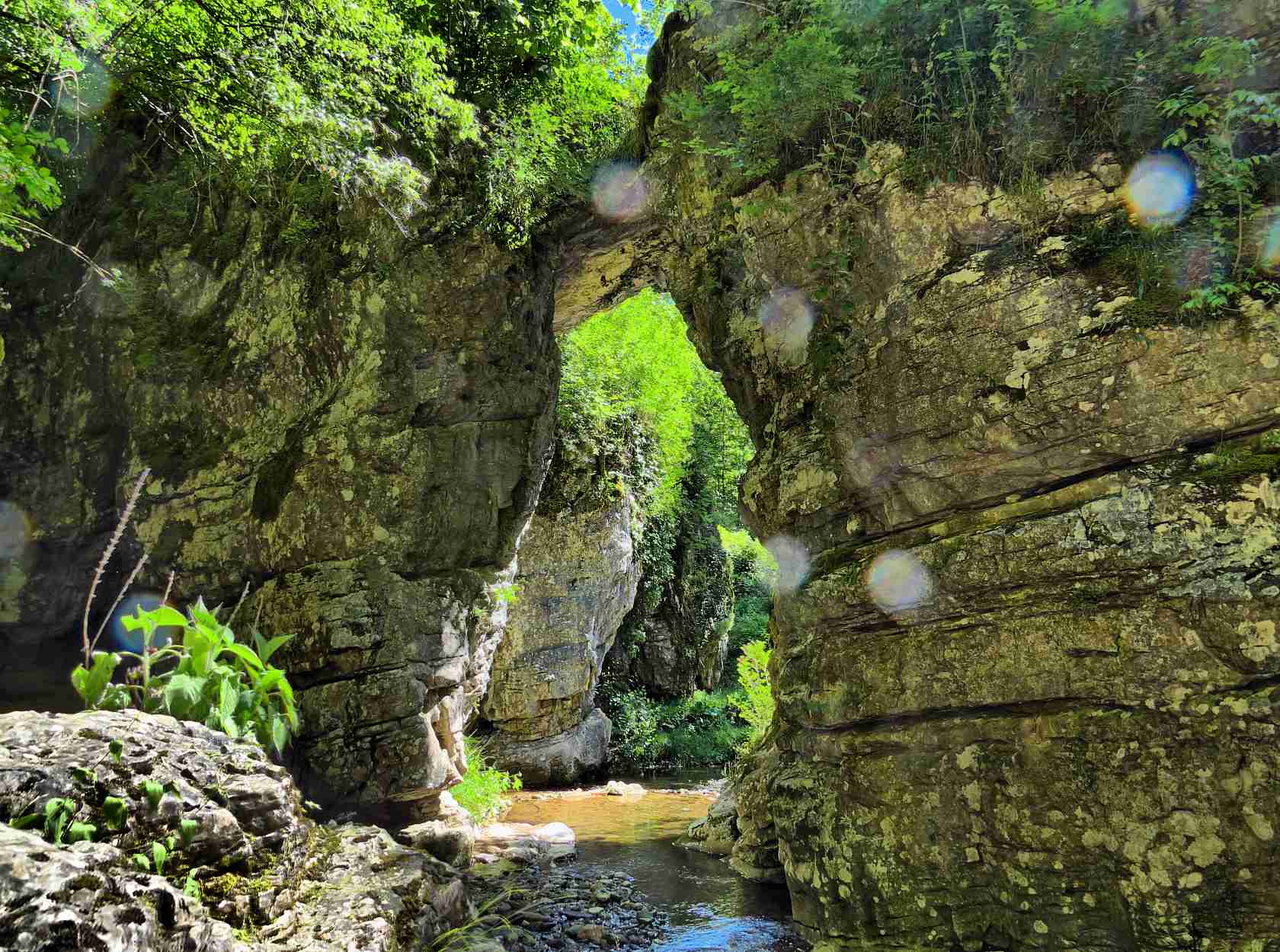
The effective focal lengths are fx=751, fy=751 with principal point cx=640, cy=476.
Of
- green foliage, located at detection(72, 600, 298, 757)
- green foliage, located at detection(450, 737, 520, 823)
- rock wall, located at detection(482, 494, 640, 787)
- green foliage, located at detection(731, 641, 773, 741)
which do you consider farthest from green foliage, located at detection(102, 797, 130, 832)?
rock wall, located at detection(482, 494, 640, 787)

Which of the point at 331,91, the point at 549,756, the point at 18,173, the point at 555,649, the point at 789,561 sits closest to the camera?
the point at 18,173

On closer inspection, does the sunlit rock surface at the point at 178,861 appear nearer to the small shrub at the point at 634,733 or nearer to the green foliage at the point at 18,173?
the green foliage at the point at 18,173

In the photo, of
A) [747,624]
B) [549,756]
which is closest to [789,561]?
[549,756]

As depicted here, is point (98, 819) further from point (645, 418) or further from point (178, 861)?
point (645, 418)

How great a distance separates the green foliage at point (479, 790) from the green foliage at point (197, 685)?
3955mm

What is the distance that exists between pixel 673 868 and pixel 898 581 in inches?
201

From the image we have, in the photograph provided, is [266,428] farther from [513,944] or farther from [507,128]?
[513,944]

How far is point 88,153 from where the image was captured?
873 cm

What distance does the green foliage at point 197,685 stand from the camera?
16.1 feet

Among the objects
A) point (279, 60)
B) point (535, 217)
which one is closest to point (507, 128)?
point (535, 217)

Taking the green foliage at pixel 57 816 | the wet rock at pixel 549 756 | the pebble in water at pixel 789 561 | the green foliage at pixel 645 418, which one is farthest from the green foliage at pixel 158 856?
the green foliage at pixel 645 418

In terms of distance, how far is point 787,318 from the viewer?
6.70 m

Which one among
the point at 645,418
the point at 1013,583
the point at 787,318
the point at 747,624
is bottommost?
the point at 1013,583

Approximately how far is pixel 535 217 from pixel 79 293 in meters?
5.42
